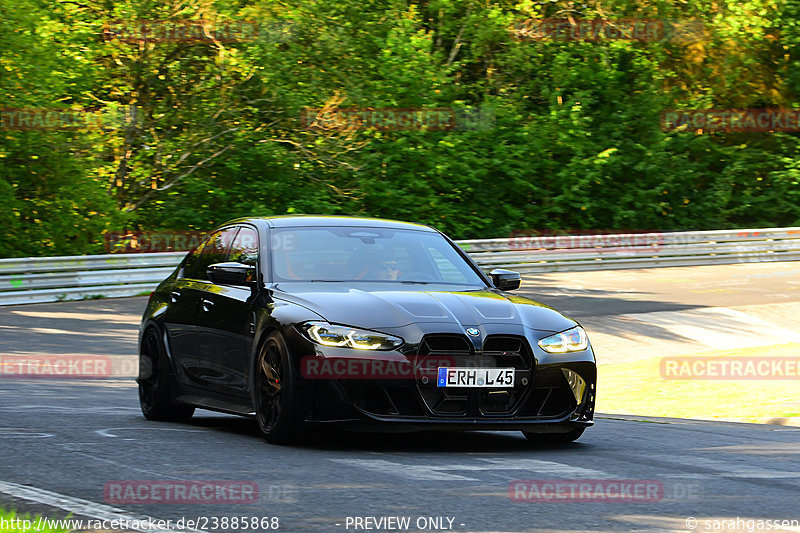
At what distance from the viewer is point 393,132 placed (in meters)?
31.4

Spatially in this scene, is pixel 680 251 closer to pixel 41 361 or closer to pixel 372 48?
pixel 372 48

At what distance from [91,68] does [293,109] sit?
4941 millimetres

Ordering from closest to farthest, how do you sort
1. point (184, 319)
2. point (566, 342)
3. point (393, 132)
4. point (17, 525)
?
1. point (17, 525)
2. point (566, 342)
3. point (184, 319)
4. point (393, 132)

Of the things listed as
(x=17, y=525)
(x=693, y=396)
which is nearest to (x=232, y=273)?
(x=17, y=525)

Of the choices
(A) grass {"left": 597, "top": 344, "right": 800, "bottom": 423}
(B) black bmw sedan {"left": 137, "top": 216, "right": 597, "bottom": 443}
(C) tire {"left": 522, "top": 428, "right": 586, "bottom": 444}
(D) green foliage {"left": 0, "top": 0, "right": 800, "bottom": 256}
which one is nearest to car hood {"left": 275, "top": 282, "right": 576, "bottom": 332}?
(B) black bmw sedan {"left": 137, "top": 216, "right": 597, "bottom": 443}

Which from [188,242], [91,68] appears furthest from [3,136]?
[188,242]

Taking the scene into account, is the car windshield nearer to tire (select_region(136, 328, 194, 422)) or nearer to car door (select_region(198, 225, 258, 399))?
car door (select_region(198, 225, 258, 399))

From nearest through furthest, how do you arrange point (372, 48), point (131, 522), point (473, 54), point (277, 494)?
point (131, 522)
point (277, 494)
point (372, 48)
point (473, 54)

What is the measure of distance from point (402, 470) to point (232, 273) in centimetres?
216

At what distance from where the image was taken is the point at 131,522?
5.19 meters

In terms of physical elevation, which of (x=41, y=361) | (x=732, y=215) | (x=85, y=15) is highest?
(x=85, y=15)

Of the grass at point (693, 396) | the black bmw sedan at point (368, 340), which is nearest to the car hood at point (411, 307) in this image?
the black bmw sedan at point (368, 340)

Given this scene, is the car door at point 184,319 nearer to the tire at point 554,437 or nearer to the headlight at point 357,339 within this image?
the headlight at point 357,339

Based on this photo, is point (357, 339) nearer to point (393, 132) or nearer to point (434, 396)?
point (434, 396)
